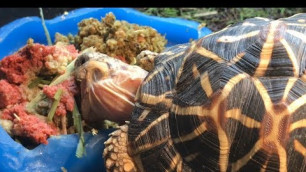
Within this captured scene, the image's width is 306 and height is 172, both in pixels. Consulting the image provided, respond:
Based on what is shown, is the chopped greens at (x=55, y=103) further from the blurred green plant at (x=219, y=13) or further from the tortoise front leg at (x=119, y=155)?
the blurred green plant at (x=219, y=13)

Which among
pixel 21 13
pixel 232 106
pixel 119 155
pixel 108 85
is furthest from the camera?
pixel 21 13

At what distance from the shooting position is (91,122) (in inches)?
68.4

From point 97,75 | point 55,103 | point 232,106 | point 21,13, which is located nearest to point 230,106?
point 232,106

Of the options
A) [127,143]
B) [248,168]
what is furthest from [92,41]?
[248,168]

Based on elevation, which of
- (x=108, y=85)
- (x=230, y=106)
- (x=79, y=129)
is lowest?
(x=79, y=129)

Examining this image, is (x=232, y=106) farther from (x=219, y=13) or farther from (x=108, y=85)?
(x=219, y=13)

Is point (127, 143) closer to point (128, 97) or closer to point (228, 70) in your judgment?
point (128, 97)

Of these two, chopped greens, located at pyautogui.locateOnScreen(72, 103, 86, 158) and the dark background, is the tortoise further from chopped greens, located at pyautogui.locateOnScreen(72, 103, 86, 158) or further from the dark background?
the dark background

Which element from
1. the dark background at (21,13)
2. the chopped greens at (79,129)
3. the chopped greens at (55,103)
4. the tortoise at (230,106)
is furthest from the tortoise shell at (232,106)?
the dark background at (21,13)

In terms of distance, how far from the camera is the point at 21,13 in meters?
2.84

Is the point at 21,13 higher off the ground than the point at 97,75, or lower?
lower

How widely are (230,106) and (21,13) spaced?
195 cm

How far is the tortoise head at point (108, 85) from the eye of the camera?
1.58 m

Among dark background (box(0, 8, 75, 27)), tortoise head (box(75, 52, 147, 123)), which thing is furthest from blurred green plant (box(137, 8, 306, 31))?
tortoise head (box(75, 52, 147, 123))
